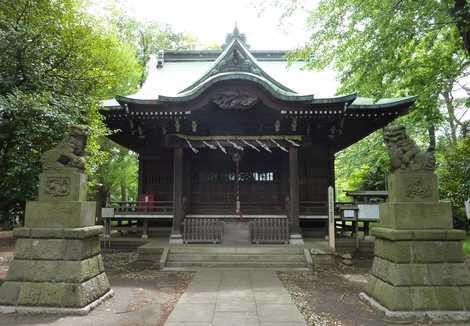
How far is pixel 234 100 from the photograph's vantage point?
974 cm

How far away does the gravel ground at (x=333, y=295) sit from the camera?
4.57m

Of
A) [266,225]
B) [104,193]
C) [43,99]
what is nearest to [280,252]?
[266,225]

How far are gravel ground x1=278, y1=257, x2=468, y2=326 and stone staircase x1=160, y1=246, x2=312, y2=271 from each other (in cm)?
56

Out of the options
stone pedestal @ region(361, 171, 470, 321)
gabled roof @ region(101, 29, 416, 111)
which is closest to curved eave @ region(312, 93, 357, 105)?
gabled roof @ region(101, 29, 416, 111)

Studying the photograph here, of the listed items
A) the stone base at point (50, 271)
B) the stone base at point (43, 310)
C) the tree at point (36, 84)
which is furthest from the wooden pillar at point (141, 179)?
the stone base at point (43, 310)

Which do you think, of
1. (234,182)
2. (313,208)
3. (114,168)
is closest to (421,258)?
(313,208)

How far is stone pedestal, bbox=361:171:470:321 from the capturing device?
449cm

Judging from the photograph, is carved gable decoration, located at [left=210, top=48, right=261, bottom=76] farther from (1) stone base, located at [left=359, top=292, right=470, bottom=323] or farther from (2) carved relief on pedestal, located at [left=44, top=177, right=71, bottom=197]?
(1) stone base, located at [left=359, top=292, right=470, bottom=323]

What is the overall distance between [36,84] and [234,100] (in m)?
→ 5.40

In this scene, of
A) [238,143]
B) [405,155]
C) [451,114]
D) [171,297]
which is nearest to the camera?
[405,155]

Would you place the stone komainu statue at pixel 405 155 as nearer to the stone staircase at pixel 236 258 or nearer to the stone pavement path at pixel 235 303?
the stone pavement path at pixel 235 303

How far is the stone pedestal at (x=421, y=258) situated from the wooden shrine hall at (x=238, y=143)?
4677 millimetres

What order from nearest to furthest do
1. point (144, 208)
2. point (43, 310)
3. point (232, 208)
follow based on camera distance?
point (43, 310) → point (144, 208) → point (232, 208)

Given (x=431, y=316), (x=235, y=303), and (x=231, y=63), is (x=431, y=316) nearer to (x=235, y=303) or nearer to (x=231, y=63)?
(x=235, y=303)
